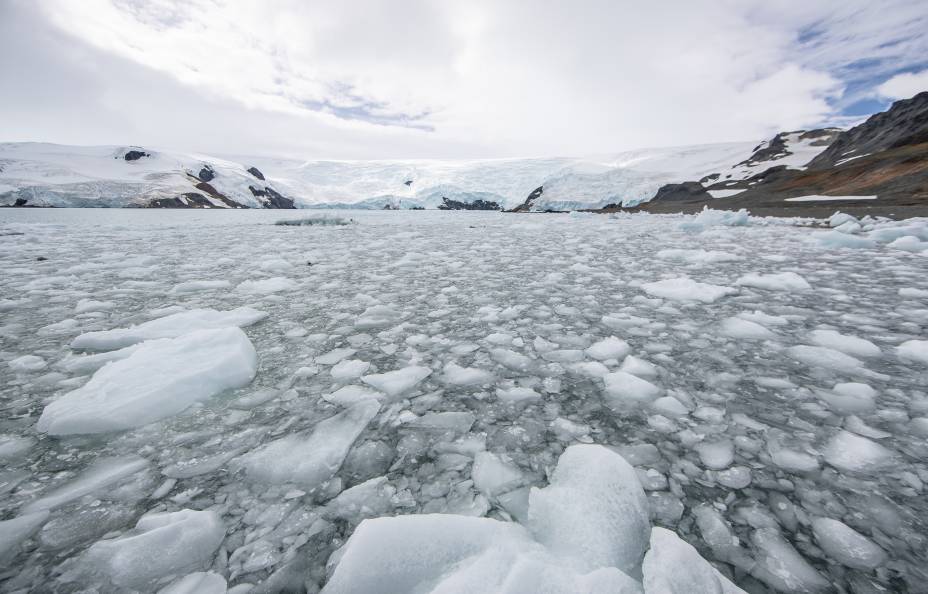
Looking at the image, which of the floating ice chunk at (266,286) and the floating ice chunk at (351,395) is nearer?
the floating ice chunk at (351,395)

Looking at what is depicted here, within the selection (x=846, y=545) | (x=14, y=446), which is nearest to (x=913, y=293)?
(x=846, y=545)

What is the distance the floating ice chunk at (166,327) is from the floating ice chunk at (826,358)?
3268mm

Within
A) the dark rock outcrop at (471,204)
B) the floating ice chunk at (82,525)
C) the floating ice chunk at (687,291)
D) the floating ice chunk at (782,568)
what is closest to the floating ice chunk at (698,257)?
the floating ice chunk at (687,291)

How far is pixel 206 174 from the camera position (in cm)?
9431

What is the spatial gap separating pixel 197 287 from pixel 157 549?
3.27m

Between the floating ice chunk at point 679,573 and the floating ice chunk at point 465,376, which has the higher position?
the floating ice chunk at point 679,573

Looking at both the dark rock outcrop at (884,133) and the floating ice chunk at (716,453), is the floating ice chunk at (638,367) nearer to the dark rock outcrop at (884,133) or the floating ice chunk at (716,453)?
the floating ice chunk at (716,453)

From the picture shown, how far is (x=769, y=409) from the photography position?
149 cm

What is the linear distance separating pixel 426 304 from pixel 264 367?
4.52ft

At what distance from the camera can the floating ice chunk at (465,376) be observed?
1.76 meters

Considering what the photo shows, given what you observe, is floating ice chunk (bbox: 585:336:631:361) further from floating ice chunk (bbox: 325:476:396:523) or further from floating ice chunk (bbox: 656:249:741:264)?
floating ice chunk (bbox: 656:249:741:264)

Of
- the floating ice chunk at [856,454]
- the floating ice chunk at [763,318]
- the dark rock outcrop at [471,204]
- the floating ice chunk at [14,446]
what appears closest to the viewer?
the floating ice chunk at [856,454]

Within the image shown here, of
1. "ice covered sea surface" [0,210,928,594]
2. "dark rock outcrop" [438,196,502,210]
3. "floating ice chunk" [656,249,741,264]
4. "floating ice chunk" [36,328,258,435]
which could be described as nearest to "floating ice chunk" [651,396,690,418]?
"ice covered sea surface" [0,210,928,594]

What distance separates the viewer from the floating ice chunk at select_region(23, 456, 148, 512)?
107cm
